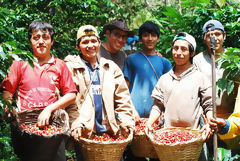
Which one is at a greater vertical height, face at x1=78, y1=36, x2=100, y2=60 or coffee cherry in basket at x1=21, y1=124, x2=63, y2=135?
face at x1=78, y1=36, x2=100, y2=60

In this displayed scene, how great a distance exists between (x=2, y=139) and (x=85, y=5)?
13.0 feet

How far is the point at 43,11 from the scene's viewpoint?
6391 mm

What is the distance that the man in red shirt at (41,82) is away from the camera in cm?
343

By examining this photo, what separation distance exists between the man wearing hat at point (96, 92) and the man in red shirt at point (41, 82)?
180 mm

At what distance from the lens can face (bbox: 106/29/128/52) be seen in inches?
194

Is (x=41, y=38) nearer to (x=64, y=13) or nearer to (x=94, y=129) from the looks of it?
(x=94, y=129)

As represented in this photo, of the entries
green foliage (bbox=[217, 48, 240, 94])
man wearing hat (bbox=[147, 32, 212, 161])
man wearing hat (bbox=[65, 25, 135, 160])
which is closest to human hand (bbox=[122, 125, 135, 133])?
man wearing hat (bbox=[65, 25, 135, 160])

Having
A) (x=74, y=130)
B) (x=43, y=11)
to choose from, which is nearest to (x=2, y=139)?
(x=74, y=130)

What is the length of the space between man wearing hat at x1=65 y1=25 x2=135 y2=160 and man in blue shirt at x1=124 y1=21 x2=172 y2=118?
25.6 inches

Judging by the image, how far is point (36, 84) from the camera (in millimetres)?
3471

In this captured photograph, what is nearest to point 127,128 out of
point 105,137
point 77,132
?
point 105,137

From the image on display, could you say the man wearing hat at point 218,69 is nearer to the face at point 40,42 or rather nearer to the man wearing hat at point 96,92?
the man wearing hat at point 96,92

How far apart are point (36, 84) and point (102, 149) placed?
0.96 m

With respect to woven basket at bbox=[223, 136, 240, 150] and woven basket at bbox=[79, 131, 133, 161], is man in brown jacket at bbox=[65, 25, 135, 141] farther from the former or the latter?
woven basket at bbox=[223, 136, 240, 150]
